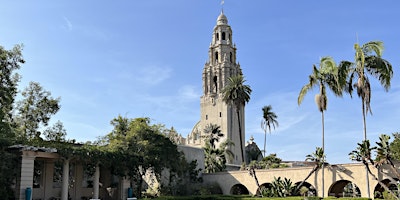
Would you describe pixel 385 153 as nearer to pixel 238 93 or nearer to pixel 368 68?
pixel 368 68

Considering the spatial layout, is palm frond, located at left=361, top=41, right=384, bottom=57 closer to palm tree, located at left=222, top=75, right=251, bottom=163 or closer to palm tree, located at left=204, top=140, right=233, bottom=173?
palm tree, located at left=204, top=140, right=233, bottom=173

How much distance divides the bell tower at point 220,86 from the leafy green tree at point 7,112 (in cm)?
3445

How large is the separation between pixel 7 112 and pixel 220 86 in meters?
36.2

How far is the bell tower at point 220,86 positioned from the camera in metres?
63.5

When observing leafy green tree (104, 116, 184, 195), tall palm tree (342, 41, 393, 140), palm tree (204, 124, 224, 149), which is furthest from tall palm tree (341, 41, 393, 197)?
palm tree (204, 124, 224, 149)

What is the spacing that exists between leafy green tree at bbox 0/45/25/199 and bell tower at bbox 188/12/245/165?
113 feet

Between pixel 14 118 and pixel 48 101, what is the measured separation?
11.1 ft

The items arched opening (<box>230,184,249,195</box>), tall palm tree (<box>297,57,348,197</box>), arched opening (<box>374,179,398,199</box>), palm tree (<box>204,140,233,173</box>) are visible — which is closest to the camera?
arched opening (<box>374,179,398,199</box>)

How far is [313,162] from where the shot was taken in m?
32.5

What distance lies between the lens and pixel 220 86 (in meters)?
64.8

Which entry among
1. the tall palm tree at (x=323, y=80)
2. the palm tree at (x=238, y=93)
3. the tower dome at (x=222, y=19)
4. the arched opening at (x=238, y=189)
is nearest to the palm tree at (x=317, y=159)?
the tall palm tree at (x=323, y=80)

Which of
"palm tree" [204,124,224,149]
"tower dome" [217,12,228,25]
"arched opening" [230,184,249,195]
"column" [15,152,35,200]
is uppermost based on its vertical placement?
"tower dome" [217,12,228,25]

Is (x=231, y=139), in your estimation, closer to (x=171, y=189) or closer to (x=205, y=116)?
(x=205, y=116)

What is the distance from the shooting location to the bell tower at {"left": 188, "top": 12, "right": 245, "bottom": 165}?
63469 mm
